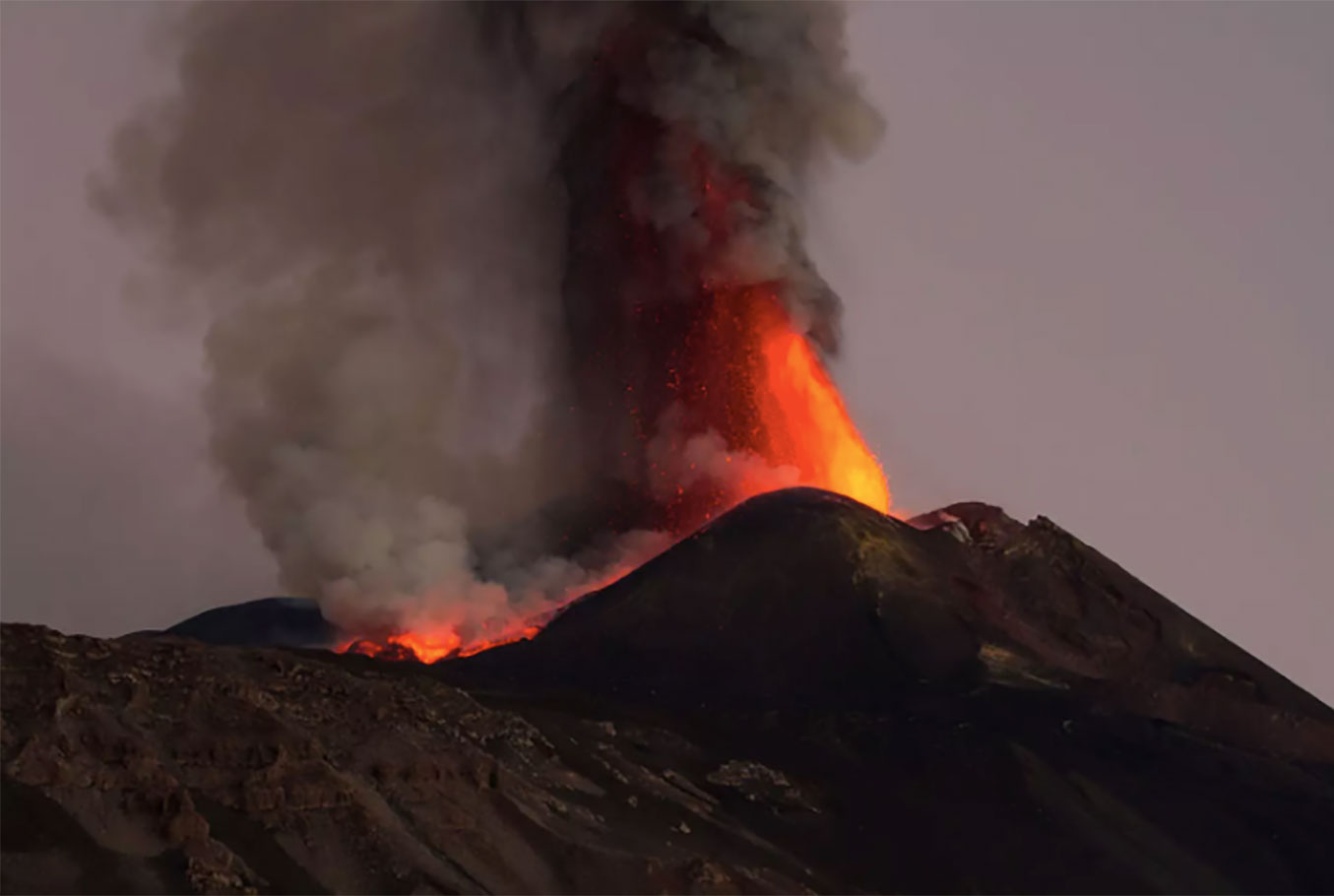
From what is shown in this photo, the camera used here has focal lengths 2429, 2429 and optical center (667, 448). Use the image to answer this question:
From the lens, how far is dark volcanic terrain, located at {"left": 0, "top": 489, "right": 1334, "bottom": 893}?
73375 mm

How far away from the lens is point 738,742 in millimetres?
100375

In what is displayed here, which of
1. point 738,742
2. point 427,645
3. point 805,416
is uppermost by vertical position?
point 805,416

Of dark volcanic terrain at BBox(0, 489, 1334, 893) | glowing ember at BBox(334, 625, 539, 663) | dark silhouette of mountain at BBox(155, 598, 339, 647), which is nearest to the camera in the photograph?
dark volcanic terrain at BBox(0, 489, 1334, 893)

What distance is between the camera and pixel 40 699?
73.8 meters

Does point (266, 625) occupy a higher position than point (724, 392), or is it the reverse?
point (724, 392)

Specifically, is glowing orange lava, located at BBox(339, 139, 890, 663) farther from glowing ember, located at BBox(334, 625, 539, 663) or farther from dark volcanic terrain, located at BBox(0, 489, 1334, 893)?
glowing ember, located at BBox(334, 625, 539, 663)

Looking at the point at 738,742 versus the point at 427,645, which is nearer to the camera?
the point at 738,742

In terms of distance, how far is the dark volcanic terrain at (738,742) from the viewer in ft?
241

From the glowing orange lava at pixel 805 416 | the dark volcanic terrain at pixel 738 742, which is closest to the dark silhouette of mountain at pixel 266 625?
the dark volcanic terrain at pixel 738 742

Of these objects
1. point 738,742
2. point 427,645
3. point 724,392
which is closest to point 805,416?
point 724,392

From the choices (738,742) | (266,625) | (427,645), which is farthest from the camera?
(266,625)

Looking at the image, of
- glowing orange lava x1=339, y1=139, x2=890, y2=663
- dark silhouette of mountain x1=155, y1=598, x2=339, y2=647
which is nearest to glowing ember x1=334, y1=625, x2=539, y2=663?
dark silhouette of mountain x1=155, y1=598, x2=339, y2=647

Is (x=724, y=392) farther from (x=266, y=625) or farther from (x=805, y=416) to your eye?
(x=266, y=625)

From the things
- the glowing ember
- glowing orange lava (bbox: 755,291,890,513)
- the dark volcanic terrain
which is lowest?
the dark volcanic terrain
